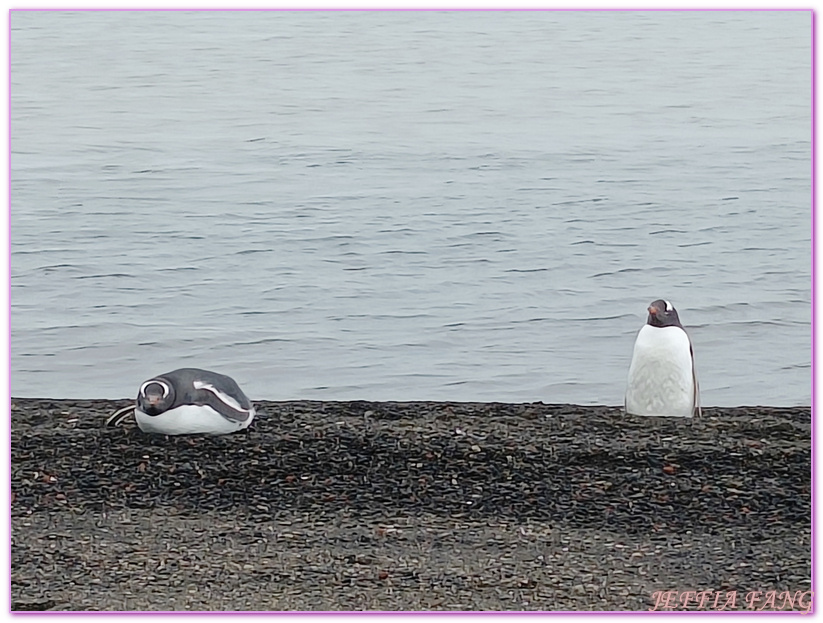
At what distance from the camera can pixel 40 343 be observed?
429 cm

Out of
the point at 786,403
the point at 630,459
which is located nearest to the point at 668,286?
the point at 786,403

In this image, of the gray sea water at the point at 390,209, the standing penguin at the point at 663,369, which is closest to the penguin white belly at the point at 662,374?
the standing penguin at the point at 663,369

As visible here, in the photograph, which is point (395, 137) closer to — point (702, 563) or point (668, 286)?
point (668, 286)

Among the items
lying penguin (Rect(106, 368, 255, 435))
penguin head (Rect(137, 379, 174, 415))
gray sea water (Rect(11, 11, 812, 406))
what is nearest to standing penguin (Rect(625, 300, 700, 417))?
gray sea water (Rect(11, 11, 812, 406))

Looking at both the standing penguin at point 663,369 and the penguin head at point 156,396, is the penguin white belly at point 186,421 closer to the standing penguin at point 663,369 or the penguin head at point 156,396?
the penguin head at point 156,396

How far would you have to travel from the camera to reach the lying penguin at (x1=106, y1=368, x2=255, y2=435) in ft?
11.3

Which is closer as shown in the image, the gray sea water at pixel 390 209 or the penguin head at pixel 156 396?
the penguin head at pixel 156 396

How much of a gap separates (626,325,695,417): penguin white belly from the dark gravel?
0.06 meters

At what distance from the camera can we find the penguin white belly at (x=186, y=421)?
136 inches

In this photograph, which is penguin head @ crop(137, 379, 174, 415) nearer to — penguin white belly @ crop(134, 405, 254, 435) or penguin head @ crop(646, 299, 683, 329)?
penguin white belly @ crop(134, 405, 254, 435)

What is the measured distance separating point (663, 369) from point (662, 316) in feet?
0.48

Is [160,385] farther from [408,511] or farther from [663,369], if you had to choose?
[663,369]

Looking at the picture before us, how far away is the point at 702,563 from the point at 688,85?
1915 millimetres

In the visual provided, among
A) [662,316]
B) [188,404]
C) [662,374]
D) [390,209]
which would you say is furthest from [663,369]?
[188,404]
